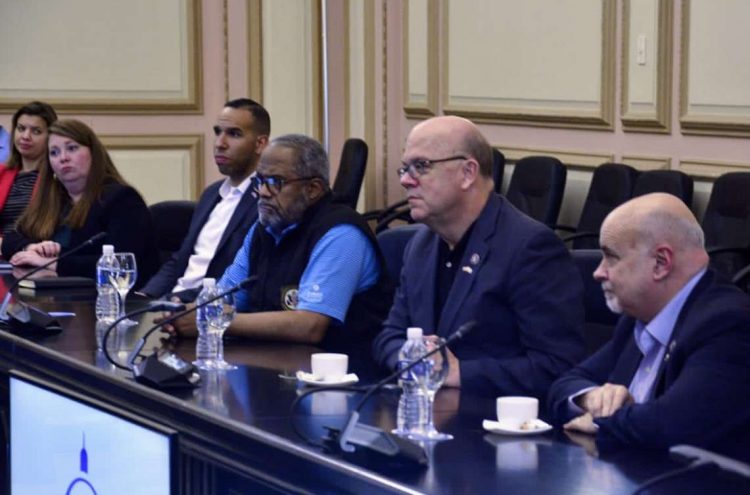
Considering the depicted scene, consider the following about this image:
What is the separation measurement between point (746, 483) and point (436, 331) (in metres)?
1.39

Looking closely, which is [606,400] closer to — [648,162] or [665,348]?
[665,348]

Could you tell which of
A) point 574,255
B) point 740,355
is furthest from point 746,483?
point 574,255

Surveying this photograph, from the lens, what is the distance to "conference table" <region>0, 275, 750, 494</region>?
231 cm

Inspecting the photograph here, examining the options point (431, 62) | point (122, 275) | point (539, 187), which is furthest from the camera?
point (431, 62)

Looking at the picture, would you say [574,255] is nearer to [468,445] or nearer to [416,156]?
[416,156]

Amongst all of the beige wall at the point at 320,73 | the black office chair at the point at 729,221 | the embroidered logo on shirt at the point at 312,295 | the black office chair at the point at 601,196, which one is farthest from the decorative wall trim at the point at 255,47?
the embroidered logo on shirt at the point at 312,295

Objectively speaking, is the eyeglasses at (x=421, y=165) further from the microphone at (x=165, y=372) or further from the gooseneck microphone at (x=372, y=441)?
the gooseneck microphone at (x=372, y=441)

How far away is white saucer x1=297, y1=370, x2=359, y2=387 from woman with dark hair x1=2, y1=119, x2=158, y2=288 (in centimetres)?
211

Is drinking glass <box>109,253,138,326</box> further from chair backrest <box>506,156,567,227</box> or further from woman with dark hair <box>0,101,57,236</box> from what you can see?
chair backrest <box>506,156,567,227</box>

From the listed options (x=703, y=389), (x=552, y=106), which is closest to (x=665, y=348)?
(x=703, y=389)

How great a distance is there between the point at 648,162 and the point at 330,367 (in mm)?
3962

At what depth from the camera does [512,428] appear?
2.65m

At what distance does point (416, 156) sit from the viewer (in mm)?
3516

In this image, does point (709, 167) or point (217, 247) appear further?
point (709, 167)
